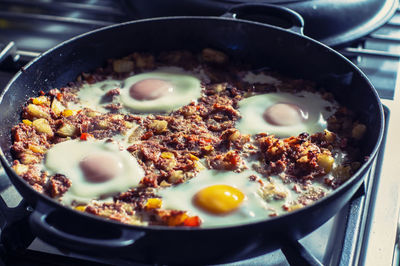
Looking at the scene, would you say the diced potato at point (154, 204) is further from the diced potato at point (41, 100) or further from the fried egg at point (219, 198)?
the diced potato at point (41, 100)

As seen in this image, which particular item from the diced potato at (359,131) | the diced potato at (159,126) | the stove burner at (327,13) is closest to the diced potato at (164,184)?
the diced potato at (159,126)

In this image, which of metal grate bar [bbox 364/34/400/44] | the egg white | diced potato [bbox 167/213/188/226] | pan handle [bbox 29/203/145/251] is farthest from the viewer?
metal grate bar [bbox 364/34/400/44]

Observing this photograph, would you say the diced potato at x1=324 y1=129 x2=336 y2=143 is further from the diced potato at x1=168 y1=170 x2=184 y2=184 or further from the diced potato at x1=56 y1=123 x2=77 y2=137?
the diced potato at x1=56 y1=123 x2=77 y2=137

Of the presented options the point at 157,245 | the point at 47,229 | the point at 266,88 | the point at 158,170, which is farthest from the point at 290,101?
the point at 47,229

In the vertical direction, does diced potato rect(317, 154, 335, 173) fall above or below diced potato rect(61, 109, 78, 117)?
below

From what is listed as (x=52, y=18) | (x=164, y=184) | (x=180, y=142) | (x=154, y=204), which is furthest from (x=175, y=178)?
(x=52, y=18)

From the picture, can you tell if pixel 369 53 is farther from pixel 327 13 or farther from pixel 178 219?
pixel 178 219

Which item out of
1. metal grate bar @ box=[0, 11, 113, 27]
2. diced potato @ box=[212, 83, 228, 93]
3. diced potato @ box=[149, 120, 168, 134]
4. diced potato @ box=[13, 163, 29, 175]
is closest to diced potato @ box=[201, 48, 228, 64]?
diced potato @ box=[212, 83, 228, 93]

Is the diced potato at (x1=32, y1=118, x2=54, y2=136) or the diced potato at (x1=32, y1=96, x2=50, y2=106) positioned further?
the diced potato at (x1=32, y1=96, x2=50, y2=106)
